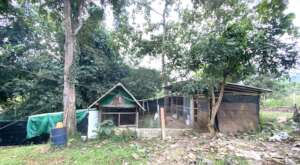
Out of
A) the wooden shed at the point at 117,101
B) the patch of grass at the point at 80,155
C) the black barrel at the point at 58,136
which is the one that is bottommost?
the patch of grass at the point at 80,155

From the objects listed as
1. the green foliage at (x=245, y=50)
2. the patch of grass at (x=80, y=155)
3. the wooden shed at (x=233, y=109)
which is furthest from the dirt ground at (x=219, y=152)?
the green foliage at (x=245, y=50)

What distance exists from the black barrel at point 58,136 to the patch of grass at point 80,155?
0.25m

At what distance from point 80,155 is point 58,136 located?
138cm

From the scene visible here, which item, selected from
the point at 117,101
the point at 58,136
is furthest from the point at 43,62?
the point at 58,136

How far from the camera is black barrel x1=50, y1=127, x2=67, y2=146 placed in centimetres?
601

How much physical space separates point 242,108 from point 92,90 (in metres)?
8.93

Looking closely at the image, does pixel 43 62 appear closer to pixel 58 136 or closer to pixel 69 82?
pixel 69 82

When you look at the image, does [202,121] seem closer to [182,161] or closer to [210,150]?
[210,150]

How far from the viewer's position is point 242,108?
9.35 m

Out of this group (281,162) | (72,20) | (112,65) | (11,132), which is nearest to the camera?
(281,162)

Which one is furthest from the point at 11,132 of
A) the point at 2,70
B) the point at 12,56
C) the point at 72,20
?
the point at 72,20

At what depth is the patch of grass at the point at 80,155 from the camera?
191 inches

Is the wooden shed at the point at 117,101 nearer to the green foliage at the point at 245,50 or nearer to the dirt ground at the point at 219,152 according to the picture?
the dirt ground at the point at 219,152

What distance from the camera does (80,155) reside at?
5195mm
